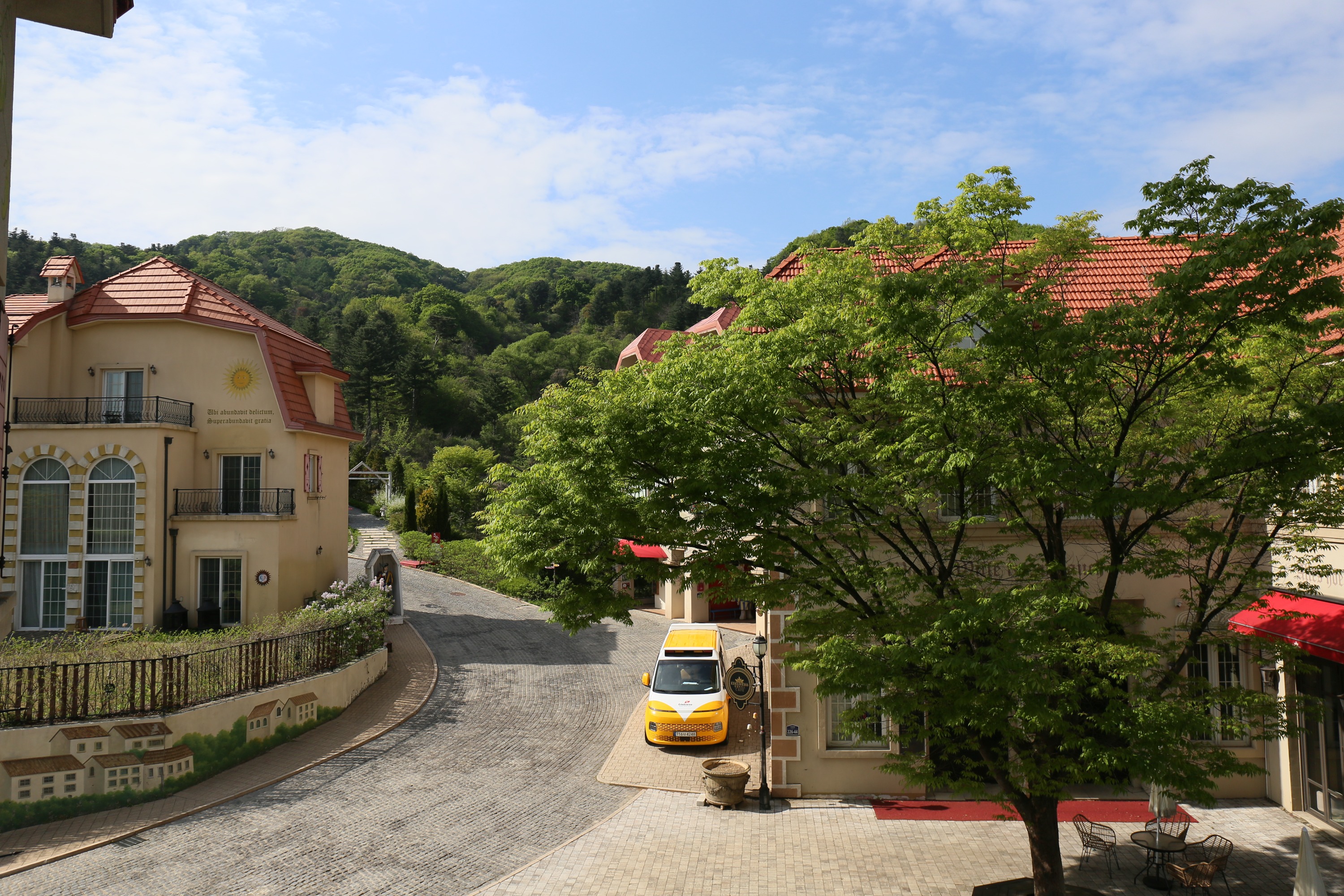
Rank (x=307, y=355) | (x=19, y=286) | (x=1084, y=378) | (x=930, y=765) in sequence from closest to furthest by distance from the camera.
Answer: (x=1084, y=378) → (x=930, y=765) → (x=307, y=355) → (x=19, y=286)

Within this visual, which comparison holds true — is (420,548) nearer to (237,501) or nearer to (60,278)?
(237,501)

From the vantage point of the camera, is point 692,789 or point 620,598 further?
point 692,789

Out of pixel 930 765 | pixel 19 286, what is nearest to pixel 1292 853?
pixel 930 765

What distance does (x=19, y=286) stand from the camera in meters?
52.9

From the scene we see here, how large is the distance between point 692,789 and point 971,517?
914cm

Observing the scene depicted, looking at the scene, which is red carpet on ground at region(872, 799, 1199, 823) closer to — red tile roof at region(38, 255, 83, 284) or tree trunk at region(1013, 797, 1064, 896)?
tree trunk at region(1013, 797, 1064, 896)

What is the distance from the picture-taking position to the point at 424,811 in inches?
583

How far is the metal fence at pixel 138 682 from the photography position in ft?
48.0

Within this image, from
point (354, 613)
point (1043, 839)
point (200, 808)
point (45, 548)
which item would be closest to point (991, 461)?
point (1043, 839)

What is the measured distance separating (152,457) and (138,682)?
859 cm

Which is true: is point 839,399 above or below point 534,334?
below

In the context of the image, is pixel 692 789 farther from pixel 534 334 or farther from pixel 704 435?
pixel 534 334

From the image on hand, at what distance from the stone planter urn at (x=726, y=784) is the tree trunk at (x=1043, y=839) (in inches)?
221

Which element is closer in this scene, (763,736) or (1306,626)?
(1306,626)
